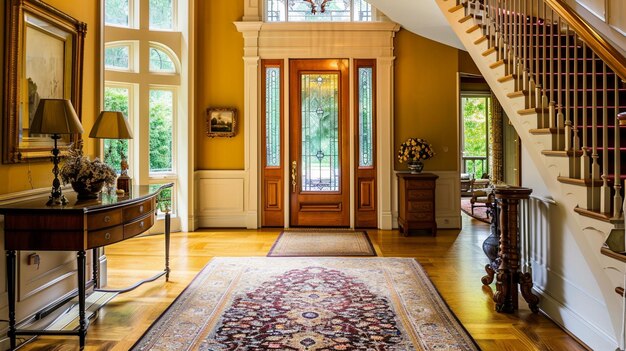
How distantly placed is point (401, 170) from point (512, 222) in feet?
11.8

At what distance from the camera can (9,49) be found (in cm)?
282

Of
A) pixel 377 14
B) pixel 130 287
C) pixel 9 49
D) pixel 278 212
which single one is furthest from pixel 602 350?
pixel 377 14

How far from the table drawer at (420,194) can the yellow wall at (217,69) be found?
261 cm

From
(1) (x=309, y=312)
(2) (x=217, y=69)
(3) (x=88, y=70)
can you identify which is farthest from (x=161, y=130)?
(1) (x=309, y=312)

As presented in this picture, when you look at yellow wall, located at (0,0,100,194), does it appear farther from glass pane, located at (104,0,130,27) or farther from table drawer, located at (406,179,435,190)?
table drawer, located at (406,179,435,190)

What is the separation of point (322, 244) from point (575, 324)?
3.33 meters

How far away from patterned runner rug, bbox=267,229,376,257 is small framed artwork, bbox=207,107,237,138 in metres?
1.76

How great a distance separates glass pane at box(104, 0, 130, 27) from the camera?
609 centimetres

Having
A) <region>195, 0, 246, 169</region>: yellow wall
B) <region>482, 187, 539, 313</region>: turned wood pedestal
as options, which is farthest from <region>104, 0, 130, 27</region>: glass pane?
<region>482, 187, 539, 313</region>: turned wood pedestal

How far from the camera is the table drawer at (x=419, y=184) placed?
20.6 feet

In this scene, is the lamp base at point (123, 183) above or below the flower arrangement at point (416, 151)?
below

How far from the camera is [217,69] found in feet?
22.7

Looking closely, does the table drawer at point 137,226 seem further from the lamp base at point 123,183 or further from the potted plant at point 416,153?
→ the potted plant at point 416,153

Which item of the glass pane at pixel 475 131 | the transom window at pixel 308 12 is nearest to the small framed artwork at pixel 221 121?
the transom window at pixel 308 12
